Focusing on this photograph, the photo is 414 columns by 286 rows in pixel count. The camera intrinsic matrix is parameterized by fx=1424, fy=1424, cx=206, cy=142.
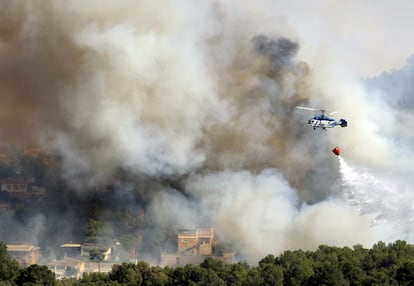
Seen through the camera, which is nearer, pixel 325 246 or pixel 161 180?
pixel 325 246

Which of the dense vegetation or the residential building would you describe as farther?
the residential building

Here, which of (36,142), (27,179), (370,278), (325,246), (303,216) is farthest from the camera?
(27,179)

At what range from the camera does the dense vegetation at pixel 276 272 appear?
6075 cm

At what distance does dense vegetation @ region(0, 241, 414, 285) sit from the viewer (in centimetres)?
6075

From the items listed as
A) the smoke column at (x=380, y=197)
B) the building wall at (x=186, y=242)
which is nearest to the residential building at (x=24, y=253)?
the building wall at (x=186, y=242)

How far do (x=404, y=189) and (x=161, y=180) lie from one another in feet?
41.5

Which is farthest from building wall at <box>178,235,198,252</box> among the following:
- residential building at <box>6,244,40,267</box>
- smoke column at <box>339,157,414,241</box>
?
smoke column at <box>339,157,414,241</box>

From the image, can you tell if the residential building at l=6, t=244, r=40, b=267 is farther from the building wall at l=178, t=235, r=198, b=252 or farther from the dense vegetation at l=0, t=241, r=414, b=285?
the dense vegetation at l=0, t=241, r=414, b=285

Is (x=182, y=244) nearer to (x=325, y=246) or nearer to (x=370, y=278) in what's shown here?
(x=325, y=246)

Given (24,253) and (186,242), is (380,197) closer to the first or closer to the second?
(186,242)

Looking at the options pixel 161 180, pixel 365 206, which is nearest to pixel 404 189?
pixel 365 206

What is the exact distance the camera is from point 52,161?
260ft

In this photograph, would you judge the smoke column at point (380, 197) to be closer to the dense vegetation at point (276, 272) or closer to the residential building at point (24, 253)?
the dense vegetation at point (276, 272)

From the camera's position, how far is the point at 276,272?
203 ft
